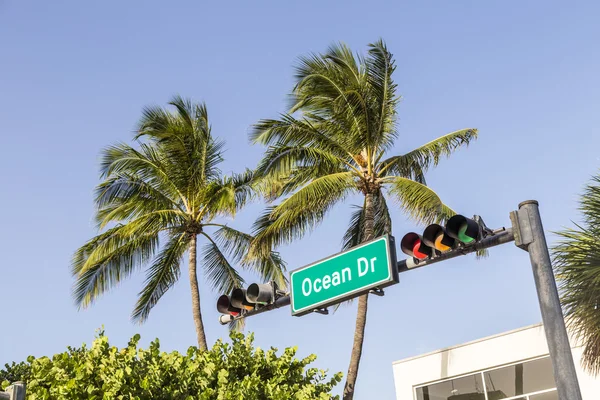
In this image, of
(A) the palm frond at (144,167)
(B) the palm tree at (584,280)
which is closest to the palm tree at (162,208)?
(A) the palm frond at (144,167)

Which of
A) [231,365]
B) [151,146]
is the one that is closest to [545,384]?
[231,365]

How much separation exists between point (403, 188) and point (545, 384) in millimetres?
6430

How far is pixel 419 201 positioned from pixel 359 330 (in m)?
3.78

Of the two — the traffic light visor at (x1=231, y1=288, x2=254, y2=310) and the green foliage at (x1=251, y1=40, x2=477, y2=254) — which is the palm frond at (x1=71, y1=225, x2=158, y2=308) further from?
the traffic light visor at (x1=231, y1=288, x2=254, y2=310)

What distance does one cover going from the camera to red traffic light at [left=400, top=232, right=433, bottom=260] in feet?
25.5

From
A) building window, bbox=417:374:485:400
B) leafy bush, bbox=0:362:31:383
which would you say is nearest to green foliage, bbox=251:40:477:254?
building window, bbox=417:374:485:400

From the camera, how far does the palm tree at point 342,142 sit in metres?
20.2

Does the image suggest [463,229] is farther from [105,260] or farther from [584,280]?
[105,260]

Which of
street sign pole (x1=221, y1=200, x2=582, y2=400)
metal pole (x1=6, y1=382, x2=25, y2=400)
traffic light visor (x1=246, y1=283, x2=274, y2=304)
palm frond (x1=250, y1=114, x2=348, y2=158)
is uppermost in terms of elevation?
palm frond (x1=250, y1=114, x2=348, y2=158)

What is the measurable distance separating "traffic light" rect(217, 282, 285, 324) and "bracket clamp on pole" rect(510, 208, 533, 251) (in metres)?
3.23

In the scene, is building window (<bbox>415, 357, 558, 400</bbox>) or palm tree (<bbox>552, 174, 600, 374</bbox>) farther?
building window (<bbox>415, 357, 558, 400</bbox>)

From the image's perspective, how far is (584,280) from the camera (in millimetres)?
13523

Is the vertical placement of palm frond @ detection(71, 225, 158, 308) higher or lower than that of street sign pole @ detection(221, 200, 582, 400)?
higher

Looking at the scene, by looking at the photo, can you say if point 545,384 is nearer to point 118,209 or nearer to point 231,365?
point 231,365
